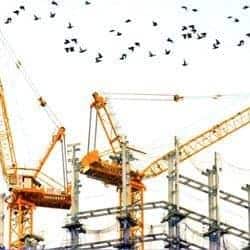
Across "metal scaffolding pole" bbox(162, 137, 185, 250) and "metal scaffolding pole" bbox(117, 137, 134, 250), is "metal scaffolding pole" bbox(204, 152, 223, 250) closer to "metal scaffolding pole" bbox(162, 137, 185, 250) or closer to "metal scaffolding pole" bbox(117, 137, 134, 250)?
"metal scaffolding pole" bbox(162, 137, 185, 250)

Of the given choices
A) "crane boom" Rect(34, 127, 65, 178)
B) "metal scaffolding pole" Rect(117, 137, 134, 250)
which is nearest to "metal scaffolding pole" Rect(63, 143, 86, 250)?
"metal scaffolding pole" Rect(117, 137, 134, 250)

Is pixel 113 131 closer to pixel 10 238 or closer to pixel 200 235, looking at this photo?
pixel 10 238

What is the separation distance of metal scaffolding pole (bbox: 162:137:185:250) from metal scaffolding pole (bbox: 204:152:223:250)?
8.99 ft

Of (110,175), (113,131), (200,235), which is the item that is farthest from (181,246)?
(113,131)

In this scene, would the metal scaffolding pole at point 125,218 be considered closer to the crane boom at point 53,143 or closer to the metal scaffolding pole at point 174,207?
the metal scaffolding pole at point 174,207

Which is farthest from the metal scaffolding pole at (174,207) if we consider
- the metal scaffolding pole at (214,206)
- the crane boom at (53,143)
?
the crane boom at (53,143)

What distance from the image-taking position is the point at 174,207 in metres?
132

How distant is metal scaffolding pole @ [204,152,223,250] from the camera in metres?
132

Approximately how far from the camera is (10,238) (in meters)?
182

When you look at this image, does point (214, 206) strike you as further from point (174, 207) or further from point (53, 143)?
point (53, 143)

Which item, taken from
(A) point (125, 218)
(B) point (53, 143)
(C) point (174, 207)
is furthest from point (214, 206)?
(B) point (53, 143)

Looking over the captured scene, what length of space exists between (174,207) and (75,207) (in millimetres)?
9396

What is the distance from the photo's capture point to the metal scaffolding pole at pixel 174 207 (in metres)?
130

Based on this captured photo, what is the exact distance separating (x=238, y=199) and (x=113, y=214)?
11.8 meters
